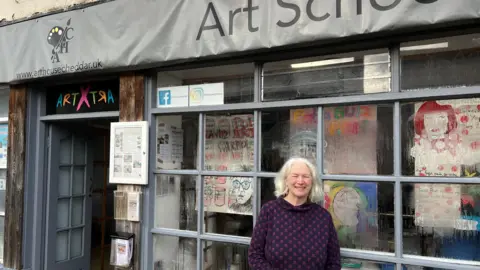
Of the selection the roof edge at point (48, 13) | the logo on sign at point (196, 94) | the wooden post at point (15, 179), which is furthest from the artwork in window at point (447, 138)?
the wooden post at point (15, 179)

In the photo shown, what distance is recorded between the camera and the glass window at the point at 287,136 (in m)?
3.08

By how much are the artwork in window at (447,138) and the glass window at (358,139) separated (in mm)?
194

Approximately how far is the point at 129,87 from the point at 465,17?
283cm

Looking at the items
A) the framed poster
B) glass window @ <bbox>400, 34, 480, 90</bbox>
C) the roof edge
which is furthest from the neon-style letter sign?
glass window @ <bbox>400, 34, 480, 90</bbox>

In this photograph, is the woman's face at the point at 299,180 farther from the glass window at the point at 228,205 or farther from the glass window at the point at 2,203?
the glass window at the point at 2,203

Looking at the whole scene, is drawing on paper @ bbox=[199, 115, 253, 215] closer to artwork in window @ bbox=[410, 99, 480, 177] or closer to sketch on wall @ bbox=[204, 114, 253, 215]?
sketch on wall @ bbox=[204, 114, 253, 215]

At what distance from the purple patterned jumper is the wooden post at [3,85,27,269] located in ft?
10.2

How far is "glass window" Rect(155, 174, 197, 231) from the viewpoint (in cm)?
357

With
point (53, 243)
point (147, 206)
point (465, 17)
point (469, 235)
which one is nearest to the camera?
point (465, 17)

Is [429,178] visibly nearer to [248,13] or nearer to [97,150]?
[248,13]

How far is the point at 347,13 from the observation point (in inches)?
106

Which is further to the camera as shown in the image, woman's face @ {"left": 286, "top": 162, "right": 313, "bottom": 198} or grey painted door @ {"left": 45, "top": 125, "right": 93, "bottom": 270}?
grey painted door @ {"left": 45, "top": 125, "right": 93, "bottom": 270}

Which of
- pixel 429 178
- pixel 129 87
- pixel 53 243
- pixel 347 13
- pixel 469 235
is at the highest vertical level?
pixel 347 13

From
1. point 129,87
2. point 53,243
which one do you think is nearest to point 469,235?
point 129,87
